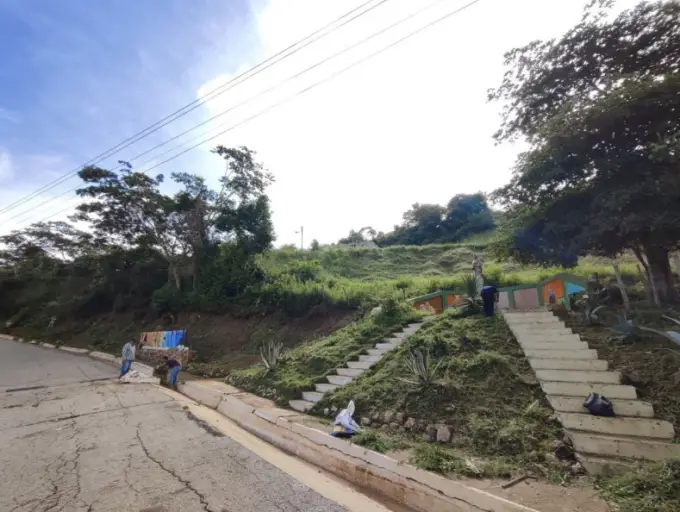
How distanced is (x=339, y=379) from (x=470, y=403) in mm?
2957

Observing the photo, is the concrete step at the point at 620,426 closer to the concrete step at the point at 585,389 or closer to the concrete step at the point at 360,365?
the concrete step at the point at 585,389

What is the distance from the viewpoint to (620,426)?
4.13 meters

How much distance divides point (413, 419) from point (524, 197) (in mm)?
6063

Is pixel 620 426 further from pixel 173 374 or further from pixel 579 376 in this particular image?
pixel 173 374

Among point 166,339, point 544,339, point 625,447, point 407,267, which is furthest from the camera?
point 407,267

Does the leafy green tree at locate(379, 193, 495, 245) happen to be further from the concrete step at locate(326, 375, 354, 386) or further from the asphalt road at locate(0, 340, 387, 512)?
the asphalt road at locate(0, 340, 387, 512)

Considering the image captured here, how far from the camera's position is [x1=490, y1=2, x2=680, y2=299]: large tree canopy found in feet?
21.3

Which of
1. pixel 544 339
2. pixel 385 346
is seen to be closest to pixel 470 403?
pixel 544 339

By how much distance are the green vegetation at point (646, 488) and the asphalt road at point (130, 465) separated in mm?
2125

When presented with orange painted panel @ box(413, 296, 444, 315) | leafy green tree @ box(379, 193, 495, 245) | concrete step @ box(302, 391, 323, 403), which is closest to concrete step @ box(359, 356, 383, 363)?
concrete step @ box(302, 391, 323, 403)

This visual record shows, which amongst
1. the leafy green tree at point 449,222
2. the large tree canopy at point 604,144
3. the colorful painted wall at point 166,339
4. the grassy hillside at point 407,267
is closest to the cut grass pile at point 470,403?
the large tree canopy at point 604,144

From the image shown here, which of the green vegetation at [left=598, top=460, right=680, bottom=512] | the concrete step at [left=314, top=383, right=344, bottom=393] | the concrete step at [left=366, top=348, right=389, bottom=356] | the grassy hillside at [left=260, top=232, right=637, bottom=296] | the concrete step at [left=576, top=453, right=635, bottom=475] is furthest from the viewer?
the grassy hillside at [left=260, top=232, right=637, bottom=296]

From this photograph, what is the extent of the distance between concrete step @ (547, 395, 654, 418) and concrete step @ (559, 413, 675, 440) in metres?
0.16

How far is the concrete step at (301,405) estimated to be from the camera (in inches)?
265
